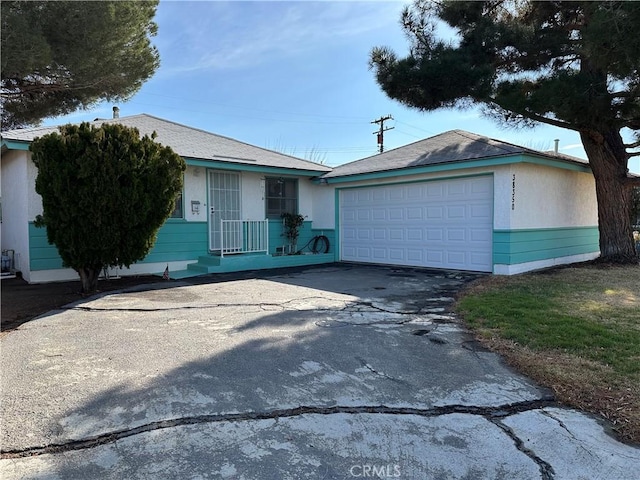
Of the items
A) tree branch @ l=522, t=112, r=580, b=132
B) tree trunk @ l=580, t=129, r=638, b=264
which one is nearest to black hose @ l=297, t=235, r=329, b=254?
tree branch @ l=522, t=112, r=580, b=132

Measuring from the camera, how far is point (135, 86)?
9938 millimetres

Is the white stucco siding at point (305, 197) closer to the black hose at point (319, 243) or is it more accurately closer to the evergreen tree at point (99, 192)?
the black hose at point (319, 243)

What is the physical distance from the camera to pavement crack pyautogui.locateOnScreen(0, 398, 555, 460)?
2.42m

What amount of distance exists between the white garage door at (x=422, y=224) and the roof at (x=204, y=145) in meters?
1.98

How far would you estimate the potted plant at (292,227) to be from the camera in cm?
1243

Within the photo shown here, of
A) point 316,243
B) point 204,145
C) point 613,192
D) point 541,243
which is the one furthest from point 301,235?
point 613,192

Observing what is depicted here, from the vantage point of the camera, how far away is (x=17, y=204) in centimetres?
925

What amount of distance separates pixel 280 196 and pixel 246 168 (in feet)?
5.95

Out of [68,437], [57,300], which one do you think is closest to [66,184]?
[57,300]

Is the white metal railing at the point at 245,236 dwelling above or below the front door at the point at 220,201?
below

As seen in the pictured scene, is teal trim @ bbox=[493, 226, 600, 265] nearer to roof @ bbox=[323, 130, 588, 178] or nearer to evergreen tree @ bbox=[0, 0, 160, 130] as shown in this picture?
roof @ bbox=[323, 130, 588, 178]

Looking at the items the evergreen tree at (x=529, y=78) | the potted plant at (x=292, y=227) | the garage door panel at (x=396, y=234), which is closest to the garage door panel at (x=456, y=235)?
the garage door panel at (x=396, y=234)

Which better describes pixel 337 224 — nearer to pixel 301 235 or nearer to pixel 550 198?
pixel 301 235

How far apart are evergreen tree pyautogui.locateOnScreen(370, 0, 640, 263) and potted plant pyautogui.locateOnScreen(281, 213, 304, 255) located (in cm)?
441
